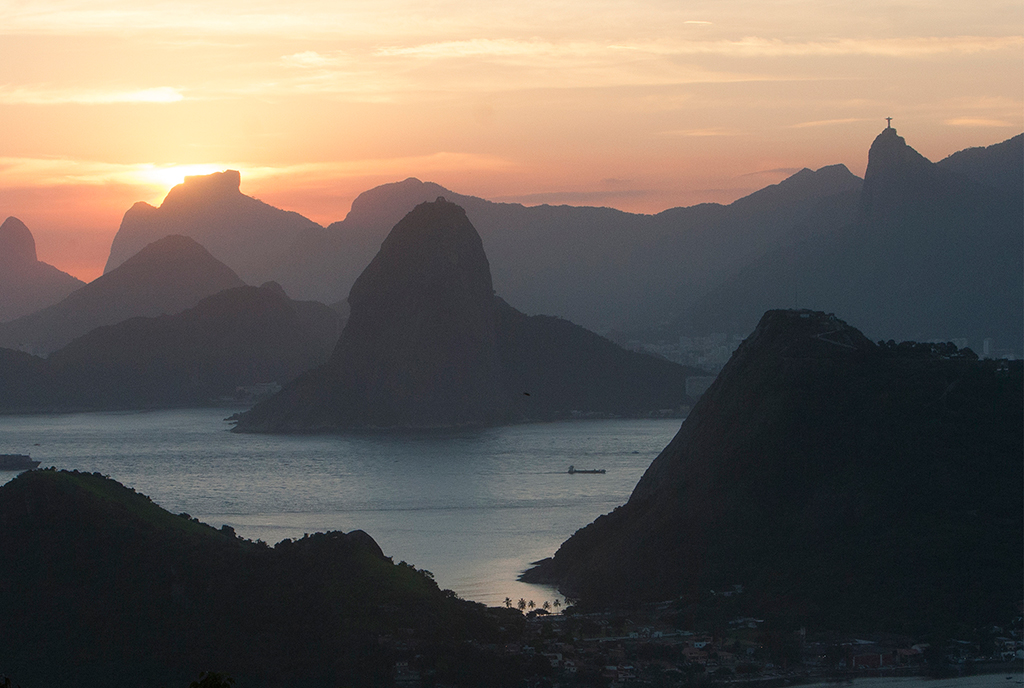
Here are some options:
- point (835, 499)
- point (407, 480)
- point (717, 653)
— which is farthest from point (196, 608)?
point (407, 480)

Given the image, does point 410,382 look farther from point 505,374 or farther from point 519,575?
point 519,575

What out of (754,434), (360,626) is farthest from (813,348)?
(360,626)

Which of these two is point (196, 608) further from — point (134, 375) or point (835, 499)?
point (134, 375)

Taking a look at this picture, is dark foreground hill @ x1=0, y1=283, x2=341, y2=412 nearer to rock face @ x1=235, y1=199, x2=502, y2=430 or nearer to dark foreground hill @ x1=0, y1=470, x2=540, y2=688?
rock face @ x1=235, y1=199, x2=502, y2=430

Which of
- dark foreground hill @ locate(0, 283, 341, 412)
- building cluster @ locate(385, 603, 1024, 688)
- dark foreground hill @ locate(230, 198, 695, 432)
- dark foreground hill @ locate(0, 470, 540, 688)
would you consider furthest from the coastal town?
dark foreground hill @ locate(0, 283, 341, 412)

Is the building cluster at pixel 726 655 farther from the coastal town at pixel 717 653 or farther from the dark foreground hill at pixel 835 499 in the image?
the dark foreground hill at pixel 835 499

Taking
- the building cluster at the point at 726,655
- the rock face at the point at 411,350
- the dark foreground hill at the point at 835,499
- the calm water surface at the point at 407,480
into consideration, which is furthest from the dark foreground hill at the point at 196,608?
the rock face at the point at 411,350
